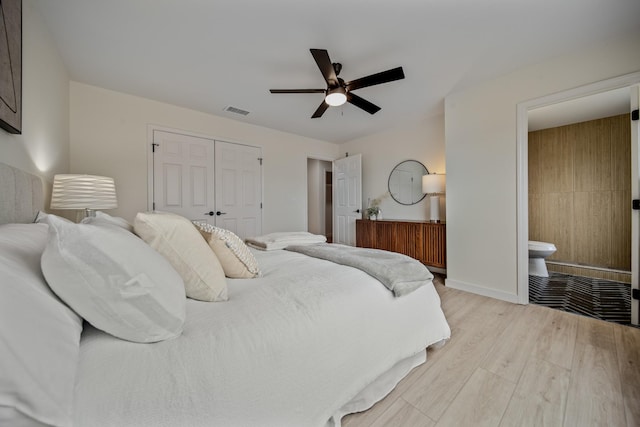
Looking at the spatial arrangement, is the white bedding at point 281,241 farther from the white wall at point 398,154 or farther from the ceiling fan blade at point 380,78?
the white wall at point 398,154

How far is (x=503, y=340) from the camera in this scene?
1.87 meters

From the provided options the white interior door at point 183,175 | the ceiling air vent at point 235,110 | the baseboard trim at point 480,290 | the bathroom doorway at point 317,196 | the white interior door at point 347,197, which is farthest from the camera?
the bathroom doorway at point 317,196

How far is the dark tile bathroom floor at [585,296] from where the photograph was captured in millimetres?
2318

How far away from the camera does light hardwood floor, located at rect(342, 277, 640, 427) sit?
3.93ft

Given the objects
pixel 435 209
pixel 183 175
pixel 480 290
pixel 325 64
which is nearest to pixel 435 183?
pixel 435 209

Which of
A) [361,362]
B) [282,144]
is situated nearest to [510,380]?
[361,362]

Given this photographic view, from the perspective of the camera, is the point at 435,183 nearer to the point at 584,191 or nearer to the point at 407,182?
the point at 407,182

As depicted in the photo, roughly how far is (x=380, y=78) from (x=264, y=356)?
2.18 m

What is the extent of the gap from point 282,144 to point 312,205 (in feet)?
7.70

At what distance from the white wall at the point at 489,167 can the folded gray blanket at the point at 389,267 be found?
66.6 inches

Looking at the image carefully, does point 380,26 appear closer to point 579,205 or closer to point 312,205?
point 579,205

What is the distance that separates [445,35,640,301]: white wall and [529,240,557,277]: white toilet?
111 cm

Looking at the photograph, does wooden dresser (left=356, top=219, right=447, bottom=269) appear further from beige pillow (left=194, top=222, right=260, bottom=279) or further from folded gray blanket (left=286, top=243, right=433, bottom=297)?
beige pillow (left=194, top=222, right=260, bottom=279)

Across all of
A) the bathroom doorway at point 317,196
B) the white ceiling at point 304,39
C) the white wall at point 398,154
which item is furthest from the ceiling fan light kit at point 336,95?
the bathroom doorway at point 317,196
